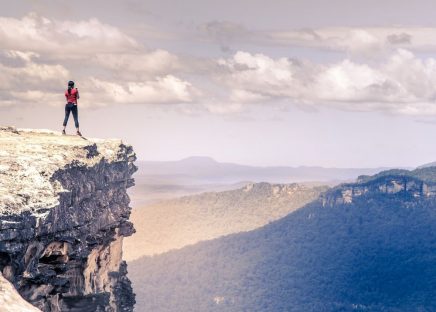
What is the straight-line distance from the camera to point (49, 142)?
2116 inches

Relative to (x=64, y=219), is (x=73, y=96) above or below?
above

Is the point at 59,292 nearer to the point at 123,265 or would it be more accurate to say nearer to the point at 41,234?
the point at 41,234

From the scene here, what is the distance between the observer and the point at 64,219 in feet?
147

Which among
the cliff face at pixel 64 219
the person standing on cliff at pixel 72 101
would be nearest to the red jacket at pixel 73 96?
the person standing on cliff at pixel 72 101

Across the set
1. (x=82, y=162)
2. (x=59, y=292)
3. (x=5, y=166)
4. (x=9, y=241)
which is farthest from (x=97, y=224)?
(x=9, y=241)

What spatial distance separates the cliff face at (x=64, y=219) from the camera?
1531 inches

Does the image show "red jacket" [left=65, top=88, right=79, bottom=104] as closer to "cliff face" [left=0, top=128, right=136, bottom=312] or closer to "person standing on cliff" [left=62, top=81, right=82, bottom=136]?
Answer: "person standing on cliff" [left=62, top=81, right=82, bottom=136]

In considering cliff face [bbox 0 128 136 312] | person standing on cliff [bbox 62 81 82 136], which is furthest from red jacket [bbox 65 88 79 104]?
cliff face [bbox 0 128 136 312]

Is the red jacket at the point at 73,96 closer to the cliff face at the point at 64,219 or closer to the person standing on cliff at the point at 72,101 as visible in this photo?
the person standing on cliff at the point at 72,101

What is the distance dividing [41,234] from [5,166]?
3931 mm

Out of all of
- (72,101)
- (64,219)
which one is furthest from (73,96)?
(64,219)

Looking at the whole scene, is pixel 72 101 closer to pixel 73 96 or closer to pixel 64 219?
pixel 73 96

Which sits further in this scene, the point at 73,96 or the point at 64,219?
the point at 73,96

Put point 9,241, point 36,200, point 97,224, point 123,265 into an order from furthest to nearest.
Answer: point 123,265 < point 97,224 < point 36,200 < point 9,241
